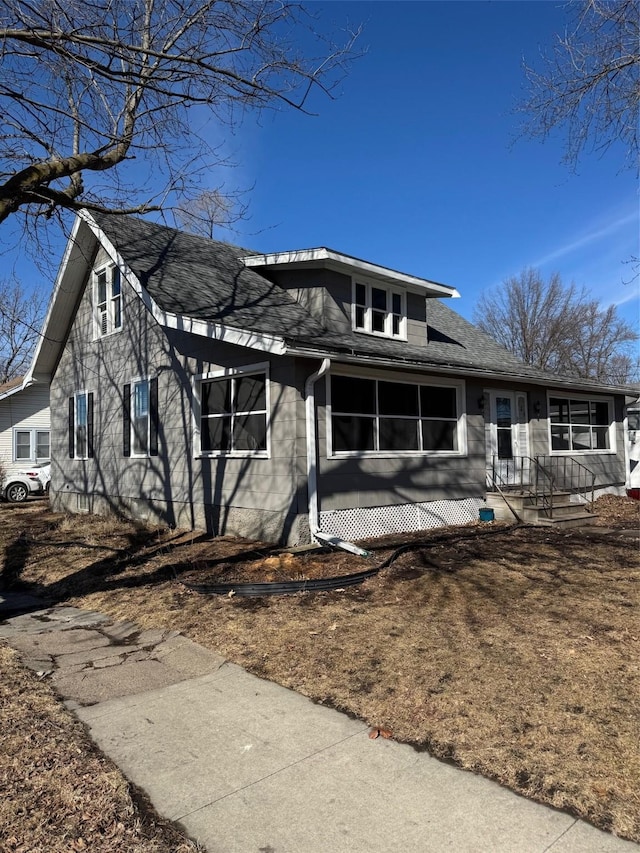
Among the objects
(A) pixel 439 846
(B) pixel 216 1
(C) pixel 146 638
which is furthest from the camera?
(B) pixel 216 1

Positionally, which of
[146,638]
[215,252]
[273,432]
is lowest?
[146,638]

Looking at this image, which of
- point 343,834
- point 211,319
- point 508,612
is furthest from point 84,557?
point 343,834

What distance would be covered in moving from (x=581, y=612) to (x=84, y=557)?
24.5ft

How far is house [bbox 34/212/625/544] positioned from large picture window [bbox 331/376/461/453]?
0.12 feet

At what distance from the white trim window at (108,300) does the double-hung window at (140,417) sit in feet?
5.70

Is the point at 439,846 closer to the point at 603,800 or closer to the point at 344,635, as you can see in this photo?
the point at 603,800

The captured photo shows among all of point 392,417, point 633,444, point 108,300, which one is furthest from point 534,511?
point 108,300

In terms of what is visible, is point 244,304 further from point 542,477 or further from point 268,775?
point 268,775

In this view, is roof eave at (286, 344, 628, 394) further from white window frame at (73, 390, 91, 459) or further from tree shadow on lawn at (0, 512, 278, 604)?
white window frame at (73, 390, 91, 459)

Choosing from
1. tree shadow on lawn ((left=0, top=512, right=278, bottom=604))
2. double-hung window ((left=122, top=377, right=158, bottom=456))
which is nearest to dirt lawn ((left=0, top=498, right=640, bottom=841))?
tree shadow on lawn ((left=0, top=512, right=278, bottom=604))

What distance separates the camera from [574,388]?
14.8 meters

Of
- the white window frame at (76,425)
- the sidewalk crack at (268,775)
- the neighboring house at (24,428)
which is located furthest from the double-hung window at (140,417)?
the neighboring house at (24,428)

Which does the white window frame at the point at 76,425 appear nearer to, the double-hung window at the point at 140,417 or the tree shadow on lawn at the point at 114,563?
the double-hung window at the point at 140,417

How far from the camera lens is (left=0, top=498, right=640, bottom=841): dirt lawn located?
11.3 ft
